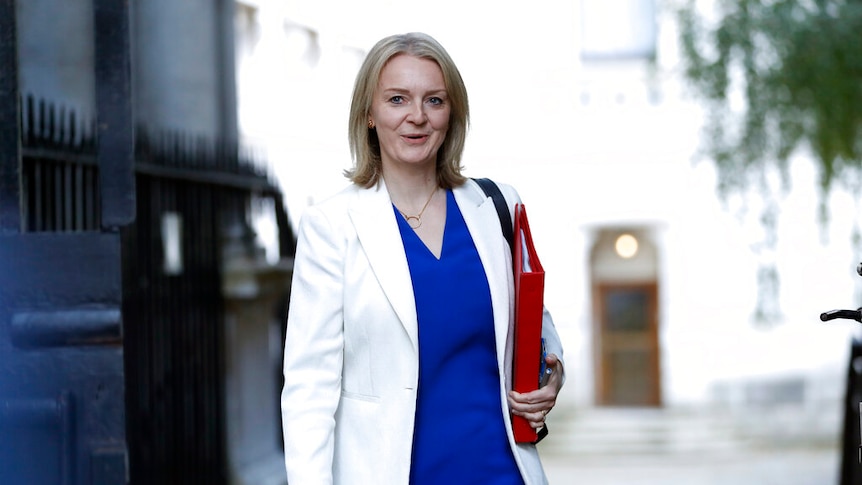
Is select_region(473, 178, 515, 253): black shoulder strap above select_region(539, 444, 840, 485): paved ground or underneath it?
above

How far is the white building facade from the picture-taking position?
2028 centimetres

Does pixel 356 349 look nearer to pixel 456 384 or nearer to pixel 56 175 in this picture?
pixel 456 384

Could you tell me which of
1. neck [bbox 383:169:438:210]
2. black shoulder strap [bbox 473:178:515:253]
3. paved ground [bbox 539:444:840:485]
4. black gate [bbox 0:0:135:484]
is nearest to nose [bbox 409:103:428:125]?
neck [bbox 383:169:438:210]

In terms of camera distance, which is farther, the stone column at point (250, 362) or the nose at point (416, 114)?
the stone column at point (250, 362)

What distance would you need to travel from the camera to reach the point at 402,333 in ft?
8.33

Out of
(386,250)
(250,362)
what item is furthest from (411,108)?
(250,362)

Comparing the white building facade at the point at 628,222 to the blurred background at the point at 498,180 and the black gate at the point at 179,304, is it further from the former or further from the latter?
the black gate at the point at 179,304

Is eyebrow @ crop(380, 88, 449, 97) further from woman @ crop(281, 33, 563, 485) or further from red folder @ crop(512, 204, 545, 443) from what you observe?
red folder @ crop(512, 204, 545, 443)

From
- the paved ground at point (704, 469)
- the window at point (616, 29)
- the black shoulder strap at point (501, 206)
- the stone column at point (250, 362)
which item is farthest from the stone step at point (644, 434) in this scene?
the black shoulder strap at point (501, 206)

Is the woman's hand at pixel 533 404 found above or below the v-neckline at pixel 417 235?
below

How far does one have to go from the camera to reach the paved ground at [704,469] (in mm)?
16094

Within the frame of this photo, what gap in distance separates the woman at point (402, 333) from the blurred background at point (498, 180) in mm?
746

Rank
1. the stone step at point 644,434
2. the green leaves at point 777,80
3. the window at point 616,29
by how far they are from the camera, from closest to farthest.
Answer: the green leaves at point 777,80 → the stone step at point 644,434 → the window at point 616,29

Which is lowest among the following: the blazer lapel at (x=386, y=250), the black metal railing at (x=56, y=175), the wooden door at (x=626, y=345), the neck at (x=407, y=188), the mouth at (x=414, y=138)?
the wooden door at (x=626, y=345)
